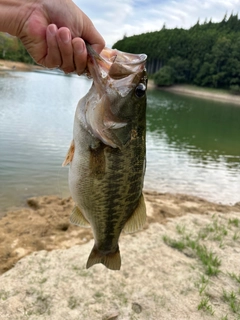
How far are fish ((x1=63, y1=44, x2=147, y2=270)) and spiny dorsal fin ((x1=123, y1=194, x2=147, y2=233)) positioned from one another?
59 millimetres

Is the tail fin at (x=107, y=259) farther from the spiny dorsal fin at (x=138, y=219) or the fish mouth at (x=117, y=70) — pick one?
the fish mouth at (x=117, y=70)

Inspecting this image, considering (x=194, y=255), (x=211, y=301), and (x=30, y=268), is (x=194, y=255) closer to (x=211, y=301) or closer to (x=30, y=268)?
(x=211, y=301)

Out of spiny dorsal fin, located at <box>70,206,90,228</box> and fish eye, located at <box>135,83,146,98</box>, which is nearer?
fish eye, located at <box>135,83,146,98</box>

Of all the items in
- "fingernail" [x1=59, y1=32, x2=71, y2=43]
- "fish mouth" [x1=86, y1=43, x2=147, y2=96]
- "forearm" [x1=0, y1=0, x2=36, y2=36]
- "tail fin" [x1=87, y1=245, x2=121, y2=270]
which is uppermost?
"forearm" [x1=0, y1=0, x2=36, y2=36]

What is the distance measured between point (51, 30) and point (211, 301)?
3.99m

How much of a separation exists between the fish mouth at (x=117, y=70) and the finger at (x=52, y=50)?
272 millimetres

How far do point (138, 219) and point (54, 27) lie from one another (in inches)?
66.9

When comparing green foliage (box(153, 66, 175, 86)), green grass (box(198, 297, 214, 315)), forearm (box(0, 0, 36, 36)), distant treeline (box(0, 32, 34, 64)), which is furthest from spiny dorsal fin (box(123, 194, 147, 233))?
distant treeline (box(0, 32, 34, 64))

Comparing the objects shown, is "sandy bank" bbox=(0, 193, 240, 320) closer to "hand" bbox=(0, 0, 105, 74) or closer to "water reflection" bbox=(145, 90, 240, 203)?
"hand" bbox=(0, 0, 105, 74)

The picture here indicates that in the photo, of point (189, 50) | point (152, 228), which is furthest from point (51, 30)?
point (189, 50)

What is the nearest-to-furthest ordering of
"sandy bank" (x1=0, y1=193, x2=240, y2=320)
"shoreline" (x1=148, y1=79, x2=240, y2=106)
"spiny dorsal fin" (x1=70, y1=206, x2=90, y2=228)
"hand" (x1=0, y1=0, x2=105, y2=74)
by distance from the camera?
"hand" (x1=0, y1=0, x2=105, y2=74)
"spiny dorsal fin" (x1=70, y1=206, x2=90, y2=228)
"sandy bank" (x1=0, y1=193, x2=240, y2=320)
"shoreline" (x1=148, y1=79, x2=240, y2=106)

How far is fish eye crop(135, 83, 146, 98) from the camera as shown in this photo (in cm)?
233

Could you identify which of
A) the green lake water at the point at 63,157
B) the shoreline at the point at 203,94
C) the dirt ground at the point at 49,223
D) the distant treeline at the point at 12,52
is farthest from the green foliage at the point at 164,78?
the dirt ground at the point at 49,223

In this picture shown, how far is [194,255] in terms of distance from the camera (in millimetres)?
5480
